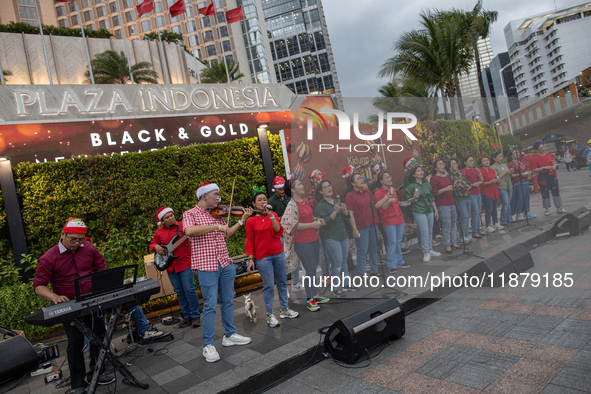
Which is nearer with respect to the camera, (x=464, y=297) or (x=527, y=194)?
(x=464, y=297)

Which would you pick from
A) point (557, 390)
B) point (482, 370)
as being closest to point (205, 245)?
point (482, 370)

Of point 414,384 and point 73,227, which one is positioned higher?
point 73,227

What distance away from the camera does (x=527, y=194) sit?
651 centimetres

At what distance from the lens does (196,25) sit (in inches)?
2302

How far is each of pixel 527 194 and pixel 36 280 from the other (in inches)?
295

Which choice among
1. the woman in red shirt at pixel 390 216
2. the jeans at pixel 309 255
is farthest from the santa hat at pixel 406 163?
the jeans at pixel 309 255

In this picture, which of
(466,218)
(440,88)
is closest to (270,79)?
(440,88)

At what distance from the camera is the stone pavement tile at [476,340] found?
341cm

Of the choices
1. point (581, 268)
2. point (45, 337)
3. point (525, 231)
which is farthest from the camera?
point (525, 231)

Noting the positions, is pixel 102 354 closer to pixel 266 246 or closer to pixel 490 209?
pixel 266 246

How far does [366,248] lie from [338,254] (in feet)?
1.49

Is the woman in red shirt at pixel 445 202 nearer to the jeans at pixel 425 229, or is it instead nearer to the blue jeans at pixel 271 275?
the jeans at pixel 425 229

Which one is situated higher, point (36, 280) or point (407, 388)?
point (36, 280)

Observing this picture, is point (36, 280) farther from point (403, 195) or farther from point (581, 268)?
point (581, 268)
